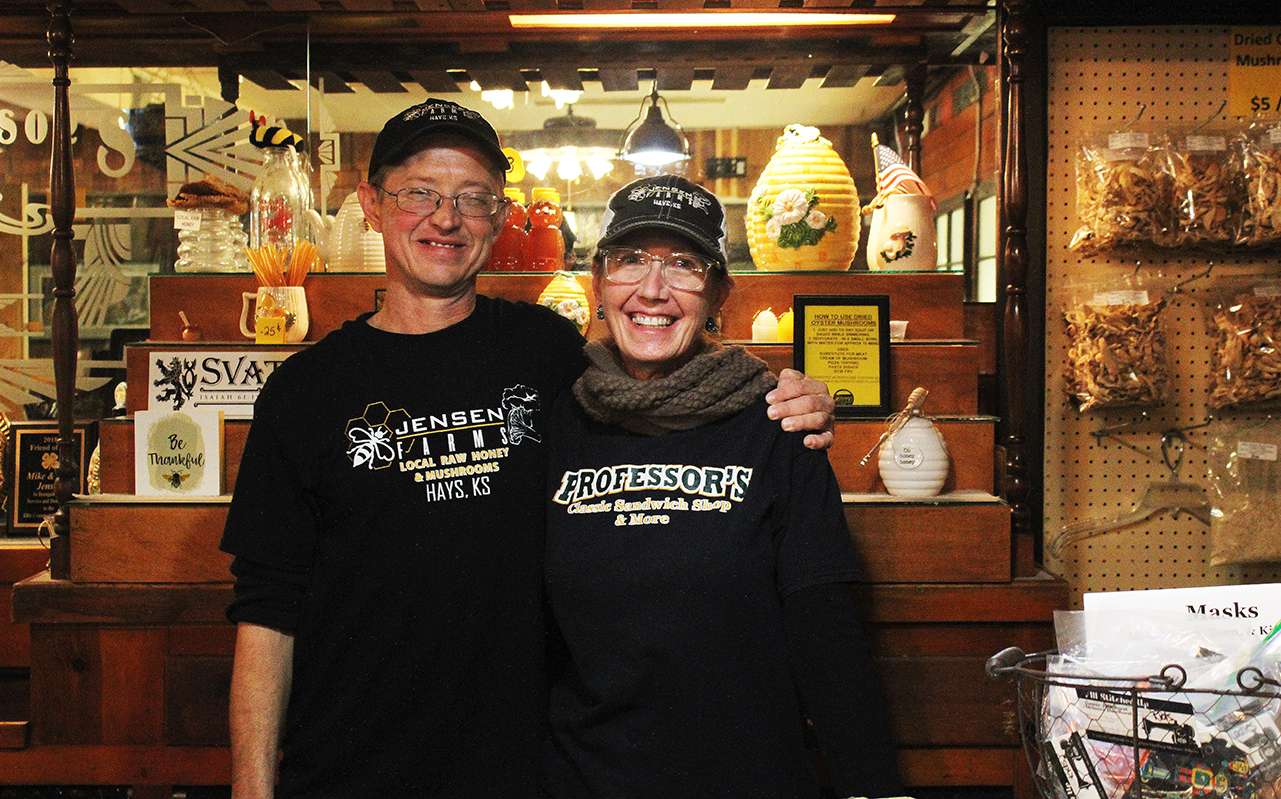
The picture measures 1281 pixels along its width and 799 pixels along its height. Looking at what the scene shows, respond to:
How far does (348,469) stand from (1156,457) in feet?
6.54

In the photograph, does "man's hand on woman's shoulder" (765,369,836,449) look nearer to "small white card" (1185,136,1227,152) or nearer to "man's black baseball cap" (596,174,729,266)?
"man's black baseball cap" (596,174,729,266)

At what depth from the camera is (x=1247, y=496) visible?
2.70 m

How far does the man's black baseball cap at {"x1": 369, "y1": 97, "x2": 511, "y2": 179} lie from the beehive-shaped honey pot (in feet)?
3.18

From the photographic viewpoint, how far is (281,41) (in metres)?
3.07

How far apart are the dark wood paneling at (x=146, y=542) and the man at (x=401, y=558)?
690 millimetres

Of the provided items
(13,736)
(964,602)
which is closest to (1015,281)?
(964,602)

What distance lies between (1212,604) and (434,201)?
1.24 m

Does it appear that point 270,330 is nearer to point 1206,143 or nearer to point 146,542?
point 146,542

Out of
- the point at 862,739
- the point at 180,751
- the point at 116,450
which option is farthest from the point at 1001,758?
the point at 116,450

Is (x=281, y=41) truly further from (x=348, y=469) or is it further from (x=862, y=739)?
(x=862, y=739)

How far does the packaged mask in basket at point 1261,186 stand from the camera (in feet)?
8.48

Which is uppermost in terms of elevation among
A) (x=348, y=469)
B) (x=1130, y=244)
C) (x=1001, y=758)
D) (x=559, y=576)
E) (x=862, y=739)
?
(x=1130, y=244)

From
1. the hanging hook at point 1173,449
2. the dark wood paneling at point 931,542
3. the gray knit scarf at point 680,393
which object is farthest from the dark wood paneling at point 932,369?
the gray knit scarf at point 680,393

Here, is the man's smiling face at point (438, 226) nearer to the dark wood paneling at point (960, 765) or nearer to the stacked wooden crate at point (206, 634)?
the stacked wooden crate at point (206, 634)
